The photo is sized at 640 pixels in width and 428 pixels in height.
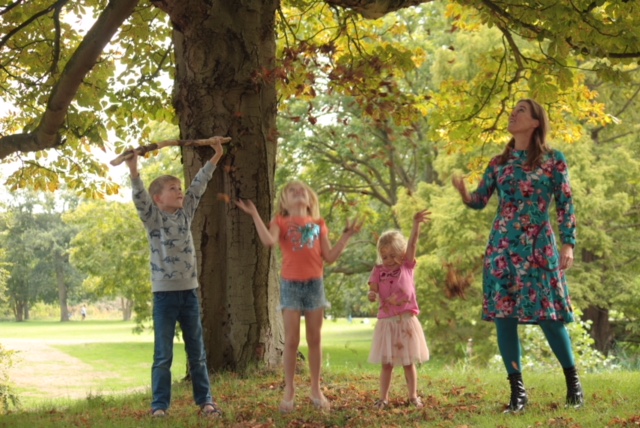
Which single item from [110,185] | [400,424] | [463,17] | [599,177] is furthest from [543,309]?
[599,177]

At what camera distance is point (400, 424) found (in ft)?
18.0

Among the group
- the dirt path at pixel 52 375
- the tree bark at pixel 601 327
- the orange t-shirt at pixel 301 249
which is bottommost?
the dirt path at pixel 52 375

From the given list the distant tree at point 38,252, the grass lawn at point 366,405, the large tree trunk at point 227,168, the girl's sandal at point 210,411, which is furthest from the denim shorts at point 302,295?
the distant tree at point 38,252

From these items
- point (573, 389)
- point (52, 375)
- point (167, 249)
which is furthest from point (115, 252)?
point (573, 389)

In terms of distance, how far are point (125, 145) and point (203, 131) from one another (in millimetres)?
5434

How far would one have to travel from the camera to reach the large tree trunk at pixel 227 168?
7625 mm

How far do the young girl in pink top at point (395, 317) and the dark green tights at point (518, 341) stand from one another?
1.91 feet

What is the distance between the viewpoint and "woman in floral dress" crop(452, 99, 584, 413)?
5.70 meters

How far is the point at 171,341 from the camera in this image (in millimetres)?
5855

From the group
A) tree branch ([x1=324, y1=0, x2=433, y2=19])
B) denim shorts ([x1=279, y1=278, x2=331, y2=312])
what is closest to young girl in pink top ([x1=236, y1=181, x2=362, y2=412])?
denim shorts ([x1=279, y1=278, x2=331, y2=312])

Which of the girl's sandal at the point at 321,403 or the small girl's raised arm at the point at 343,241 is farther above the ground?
the small girl's raised arm at the point at 343,241

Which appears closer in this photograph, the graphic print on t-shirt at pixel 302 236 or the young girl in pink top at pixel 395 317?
the graphic print on t-shirt at pixel 302 236

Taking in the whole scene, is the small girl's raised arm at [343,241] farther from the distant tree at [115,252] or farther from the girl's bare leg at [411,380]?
the distant tree at [115,252]

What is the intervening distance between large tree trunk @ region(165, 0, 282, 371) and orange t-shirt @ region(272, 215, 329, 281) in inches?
76.1
